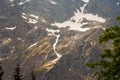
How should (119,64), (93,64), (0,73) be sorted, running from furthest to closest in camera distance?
(0,73), (93,64), (119,64)

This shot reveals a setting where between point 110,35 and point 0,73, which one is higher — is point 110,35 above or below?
above

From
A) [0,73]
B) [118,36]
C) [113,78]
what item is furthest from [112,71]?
[0,73]

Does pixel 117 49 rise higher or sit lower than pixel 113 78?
higher

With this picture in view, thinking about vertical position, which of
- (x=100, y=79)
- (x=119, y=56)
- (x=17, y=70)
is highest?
(x=119, y=56)

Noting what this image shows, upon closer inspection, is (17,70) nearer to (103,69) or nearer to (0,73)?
(0,73)

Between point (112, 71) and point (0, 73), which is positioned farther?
point (0, 73)

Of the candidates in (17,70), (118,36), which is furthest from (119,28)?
(17,70)

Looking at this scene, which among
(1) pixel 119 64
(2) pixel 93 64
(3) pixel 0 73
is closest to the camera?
(1) pixel 119 64

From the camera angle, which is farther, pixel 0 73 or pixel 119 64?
pixel 0 73

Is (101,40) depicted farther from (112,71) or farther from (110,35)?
(112,71)
